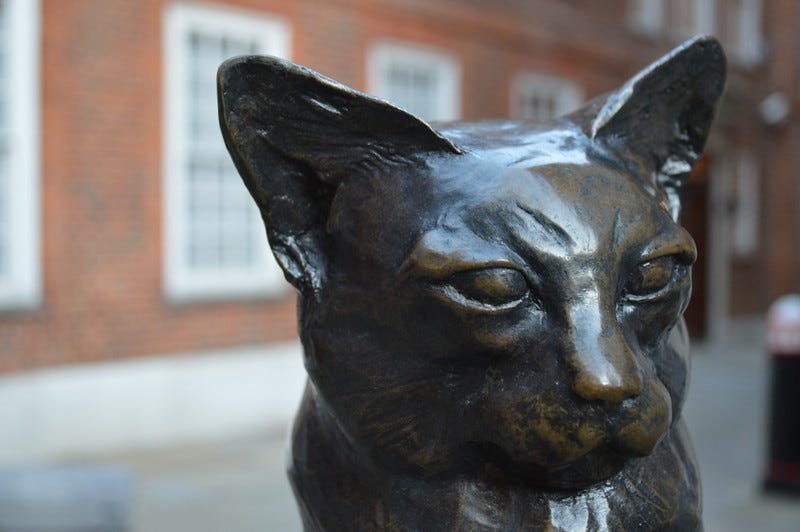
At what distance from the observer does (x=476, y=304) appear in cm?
94

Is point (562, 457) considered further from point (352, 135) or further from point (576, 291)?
point (352, 135)

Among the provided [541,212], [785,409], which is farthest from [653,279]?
[785,409]

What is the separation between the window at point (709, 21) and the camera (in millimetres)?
12781

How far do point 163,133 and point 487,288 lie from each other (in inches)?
256

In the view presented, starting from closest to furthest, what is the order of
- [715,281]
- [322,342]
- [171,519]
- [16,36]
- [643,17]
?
[322,342]
[171,519]
[16,36]
[643,17]
[715,281]

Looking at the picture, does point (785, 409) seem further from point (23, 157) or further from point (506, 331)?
point (23, 157)

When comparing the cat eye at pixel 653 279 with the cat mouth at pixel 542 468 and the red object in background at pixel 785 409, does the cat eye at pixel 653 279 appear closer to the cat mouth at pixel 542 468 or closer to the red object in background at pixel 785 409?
the cat mouth at pixel 542 468

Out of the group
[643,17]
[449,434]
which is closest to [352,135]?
[449,434]

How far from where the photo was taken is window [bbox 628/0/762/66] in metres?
12.8

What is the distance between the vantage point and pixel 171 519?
5.09 meters

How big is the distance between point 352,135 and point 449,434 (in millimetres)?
371

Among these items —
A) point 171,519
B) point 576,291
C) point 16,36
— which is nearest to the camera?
point 576,291

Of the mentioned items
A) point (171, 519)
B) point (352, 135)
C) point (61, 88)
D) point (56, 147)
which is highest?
point (352, 135)

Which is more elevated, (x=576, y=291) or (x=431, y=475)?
(x=576, y=291)
